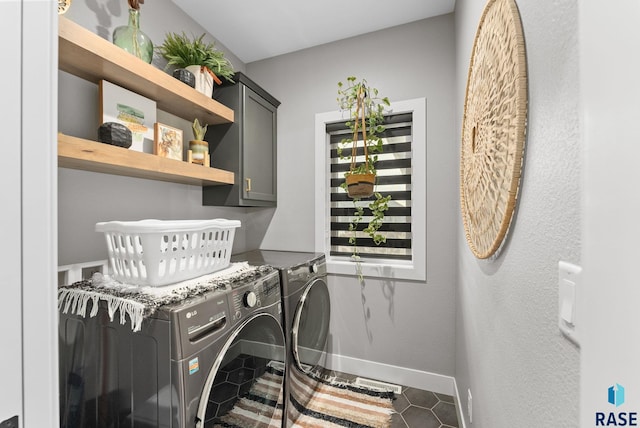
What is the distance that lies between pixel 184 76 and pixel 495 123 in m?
1.58

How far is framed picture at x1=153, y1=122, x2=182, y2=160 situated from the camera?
1.50 meters

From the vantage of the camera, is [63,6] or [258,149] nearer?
[63,6]

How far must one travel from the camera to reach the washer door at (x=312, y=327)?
5.33 ft

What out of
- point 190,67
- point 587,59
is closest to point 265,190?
point 190,67

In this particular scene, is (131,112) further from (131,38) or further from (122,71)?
(131,38)

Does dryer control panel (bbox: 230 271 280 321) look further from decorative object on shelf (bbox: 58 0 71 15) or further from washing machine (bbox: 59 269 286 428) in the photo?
decorative object on shelf (bbox: 58 0 71 15)

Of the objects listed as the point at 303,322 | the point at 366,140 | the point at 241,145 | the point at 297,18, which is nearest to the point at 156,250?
the point at 303,322

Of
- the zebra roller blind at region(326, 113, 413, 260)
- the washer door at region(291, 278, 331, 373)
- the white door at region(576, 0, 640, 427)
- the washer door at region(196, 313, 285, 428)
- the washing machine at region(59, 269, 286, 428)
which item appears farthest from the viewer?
the zebra roller blind at region(326, 113, 413, 260)

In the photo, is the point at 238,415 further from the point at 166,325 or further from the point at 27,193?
the point at 27,193

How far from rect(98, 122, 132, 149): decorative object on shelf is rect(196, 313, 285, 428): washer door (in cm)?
98

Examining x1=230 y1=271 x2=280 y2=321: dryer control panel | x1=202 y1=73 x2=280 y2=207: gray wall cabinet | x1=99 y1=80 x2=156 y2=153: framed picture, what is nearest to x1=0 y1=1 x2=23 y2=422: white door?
x1=230 y1=271 x2=280 y2=321: dryer control panel

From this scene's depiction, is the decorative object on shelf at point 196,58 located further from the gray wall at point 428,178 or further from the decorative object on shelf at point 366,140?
the decorative object on shelf at point 366,140

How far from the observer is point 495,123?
0.85 metres

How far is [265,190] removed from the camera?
2240 millimetres
